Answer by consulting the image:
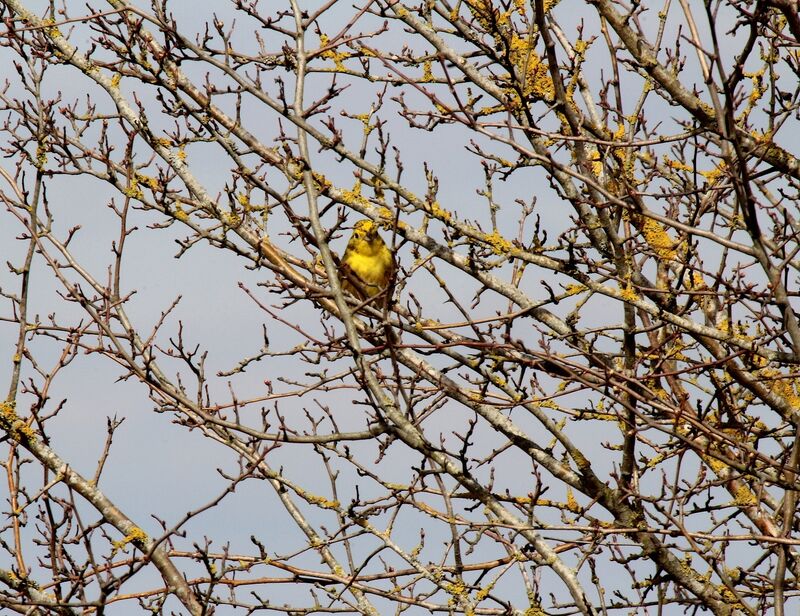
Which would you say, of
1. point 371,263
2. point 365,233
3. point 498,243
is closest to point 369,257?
point 371,263

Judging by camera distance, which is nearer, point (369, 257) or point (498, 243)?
point (498, 243)

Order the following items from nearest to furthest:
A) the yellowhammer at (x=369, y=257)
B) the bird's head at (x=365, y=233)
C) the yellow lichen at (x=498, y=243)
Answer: the yellow lichen at (x=498, y=243), the bird's head at (x=365, y=233), the yellowhammer at (x=369, y=257)

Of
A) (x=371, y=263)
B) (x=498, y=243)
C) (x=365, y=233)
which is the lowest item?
(x=498, y=243)

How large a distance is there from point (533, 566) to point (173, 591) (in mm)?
1869

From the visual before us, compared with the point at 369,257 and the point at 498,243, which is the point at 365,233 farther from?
the point at 498,243

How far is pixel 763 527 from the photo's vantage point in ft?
20.4

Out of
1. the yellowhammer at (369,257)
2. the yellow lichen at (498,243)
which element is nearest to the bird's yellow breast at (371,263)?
the yellowhammer at (369,257)

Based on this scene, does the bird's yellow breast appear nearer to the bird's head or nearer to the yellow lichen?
the bird's head

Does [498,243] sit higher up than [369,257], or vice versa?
[369,257]

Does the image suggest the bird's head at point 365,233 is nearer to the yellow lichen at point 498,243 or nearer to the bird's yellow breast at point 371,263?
the bird's yellow breast at point 371,263

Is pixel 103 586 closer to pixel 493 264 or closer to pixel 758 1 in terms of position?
pixel 493 264

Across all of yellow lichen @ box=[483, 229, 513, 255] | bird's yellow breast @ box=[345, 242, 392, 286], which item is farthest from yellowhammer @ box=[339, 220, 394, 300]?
yellow lichen @ box=[483, 229, 513, 255]

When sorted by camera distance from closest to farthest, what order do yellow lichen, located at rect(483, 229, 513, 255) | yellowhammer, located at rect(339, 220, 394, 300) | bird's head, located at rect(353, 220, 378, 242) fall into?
yellow lichen, located at rect(483, 229, 513, 255) < bird's head, located at rect(353, 220, 378, 242) < yellowhammer, located at rect(339, 220, 394, 300)

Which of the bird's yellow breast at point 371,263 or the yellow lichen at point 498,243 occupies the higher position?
the bird's yellow breast at point 371,263
